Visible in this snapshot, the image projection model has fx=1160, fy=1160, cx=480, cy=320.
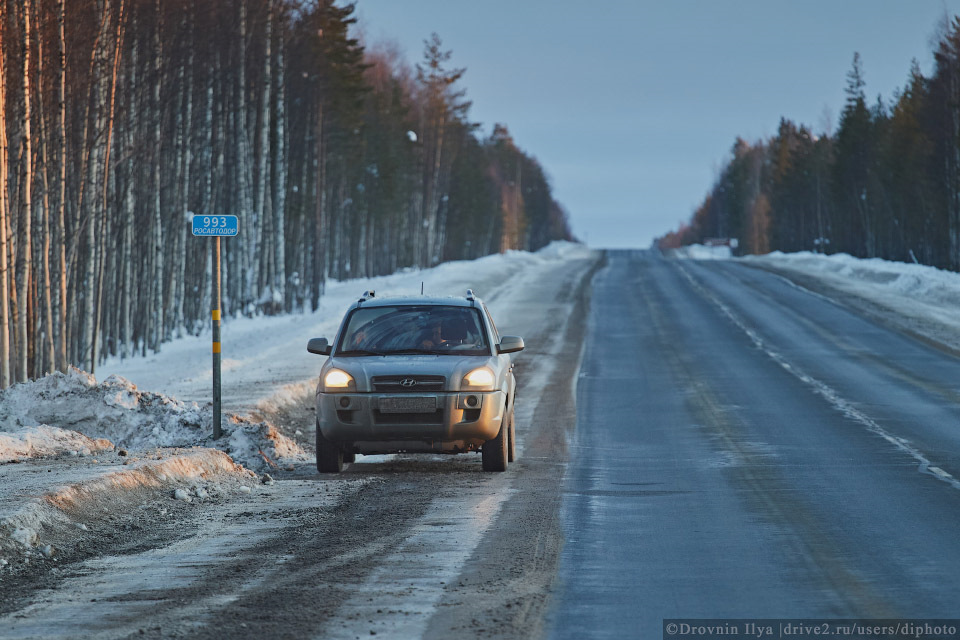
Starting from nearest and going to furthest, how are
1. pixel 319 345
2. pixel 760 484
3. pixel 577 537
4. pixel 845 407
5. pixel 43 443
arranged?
pixel 577 537 → pixel 760 484 → pixel 43 443 → pixel 319 345 → pixel 845 407

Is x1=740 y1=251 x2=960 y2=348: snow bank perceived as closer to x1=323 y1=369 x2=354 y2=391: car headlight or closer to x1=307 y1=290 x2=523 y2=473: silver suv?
x1=307 y1=290 x2=523 y2=473: silver suv

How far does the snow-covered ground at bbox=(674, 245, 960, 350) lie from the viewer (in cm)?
3044


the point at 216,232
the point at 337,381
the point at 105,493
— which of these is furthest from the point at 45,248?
the point at 105,493

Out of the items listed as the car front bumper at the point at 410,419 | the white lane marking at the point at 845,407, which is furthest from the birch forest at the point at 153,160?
the white lane marking at the point at 845,407

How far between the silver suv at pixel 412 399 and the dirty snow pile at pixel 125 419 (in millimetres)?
1297

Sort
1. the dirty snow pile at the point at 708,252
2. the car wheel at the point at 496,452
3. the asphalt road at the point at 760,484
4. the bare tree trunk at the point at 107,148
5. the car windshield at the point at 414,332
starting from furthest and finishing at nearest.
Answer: the dirty snow pile at the point at 708,252
the bare tree trunk at the point at 107,148
the car windshield at the point at 414,332
the car wheel at the point at 496,452
the asphalt road at the point at 760,484

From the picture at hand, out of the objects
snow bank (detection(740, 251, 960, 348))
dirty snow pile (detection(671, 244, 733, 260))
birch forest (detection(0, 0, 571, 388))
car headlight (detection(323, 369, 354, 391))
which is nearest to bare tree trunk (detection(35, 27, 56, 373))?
birch forest (detection(0, 0, 571, 388))

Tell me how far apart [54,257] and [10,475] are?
15.3 meters

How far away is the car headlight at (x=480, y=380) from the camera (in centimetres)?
1145

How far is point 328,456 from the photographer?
38.7 feet

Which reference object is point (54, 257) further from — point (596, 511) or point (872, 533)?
point (872, 533)

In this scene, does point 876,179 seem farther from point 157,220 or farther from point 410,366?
point 410,366

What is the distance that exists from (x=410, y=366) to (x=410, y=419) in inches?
20.9

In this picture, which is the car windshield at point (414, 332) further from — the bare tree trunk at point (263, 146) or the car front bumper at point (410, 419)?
the bare tree trunk at point (263, 146)
